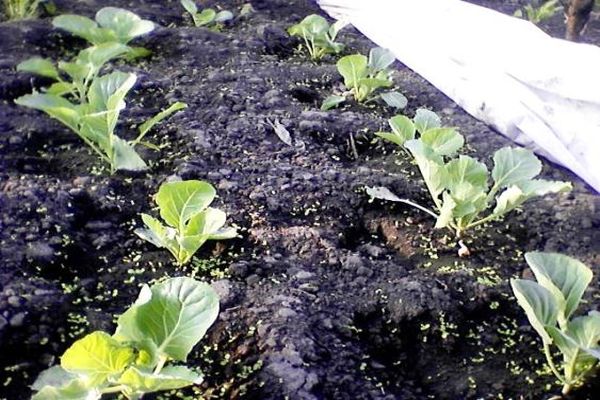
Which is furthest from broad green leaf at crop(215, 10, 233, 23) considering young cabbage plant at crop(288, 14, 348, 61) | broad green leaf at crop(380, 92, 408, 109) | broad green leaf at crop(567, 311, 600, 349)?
broad green leaf at crop(567, 311, 600, 349)

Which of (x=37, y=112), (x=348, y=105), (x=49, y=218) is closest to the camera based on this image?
(x=49, y=218)

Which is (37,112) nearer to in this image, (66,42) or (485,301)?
(66,42)

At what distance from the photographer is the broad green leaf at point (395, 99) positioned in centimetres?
205

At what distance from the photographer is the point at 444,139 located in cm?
165

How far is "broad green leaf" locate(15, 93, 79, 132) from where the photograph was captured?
65.2 inches

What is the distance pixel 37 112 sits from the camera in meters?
1.93

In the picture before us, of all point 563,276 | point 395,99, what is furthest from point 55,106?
point 563,276

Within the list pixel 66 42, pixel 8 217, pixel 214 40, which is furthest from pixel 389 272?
pixel 66 42

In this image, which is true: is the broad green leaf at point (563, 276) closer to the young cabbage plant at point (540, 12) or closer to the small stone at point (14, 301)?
the small stone at point (14, 301)

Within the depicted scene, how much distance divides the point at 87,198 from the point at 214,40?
1.01 meters

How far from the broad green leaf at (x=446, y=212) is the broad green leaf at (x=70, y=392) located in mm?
810

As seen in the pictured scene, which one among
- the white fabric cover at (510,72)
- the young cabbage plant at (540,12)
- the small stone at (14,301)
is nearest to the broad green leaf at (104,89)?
the small stone at (14,301)

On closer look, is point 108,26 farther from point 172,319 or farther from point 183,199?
point 172,319

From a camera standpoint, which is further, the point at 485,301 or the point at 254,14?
the point at 254,14
